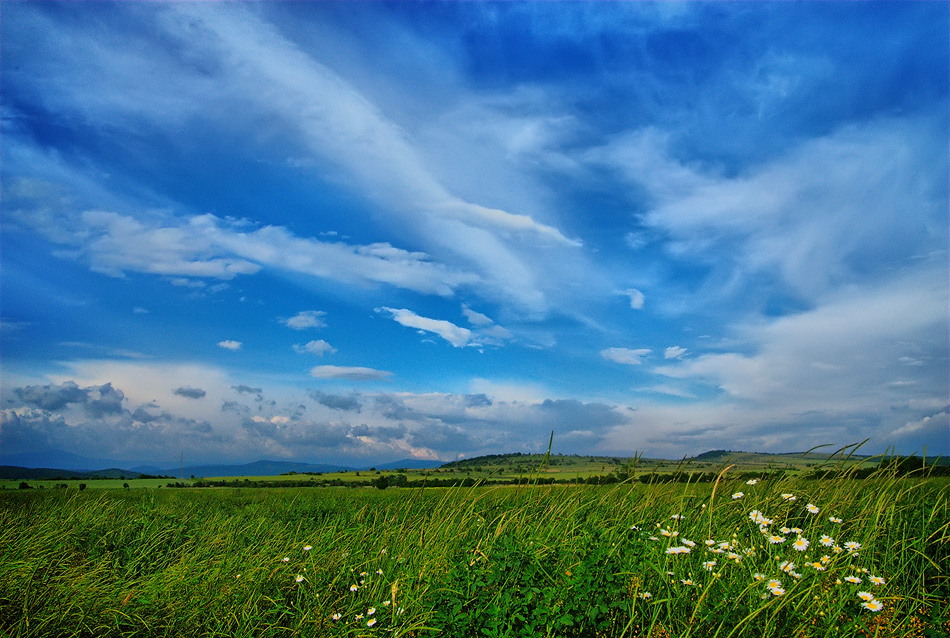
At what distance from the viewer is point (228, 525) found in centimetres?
983

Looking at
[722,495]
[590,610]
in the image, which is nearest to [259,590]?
[590,610]

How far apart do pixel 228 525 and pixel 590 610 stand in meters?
8.21

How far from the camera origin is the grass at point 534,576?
14.0 ft

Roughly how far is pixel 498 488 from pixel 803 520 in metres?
4.95

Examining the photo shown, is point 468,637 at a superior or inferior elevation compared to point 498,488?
inferior

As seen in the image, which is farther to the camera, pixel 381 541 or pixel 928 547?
pixel 381 541

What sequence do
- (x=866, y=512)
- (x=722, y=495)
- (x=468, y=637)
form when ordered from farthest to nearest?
(x=722, y=495), (x=866, y=512), (x=468, y=637)

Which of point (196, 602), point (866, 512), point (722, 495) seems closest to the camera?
point (196, 602)

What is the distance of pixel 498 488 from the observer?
9.91 meters

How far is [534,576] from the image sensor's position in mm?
4836

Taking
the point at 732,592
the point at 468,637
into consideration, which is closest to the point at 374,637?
the point at 468,637

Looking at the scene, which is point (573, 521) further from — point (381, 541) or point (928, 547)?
point (928, 547)

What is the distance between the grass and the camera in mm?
4270

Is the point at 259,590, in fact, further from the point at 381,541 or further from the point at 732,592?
the point at 732,592
